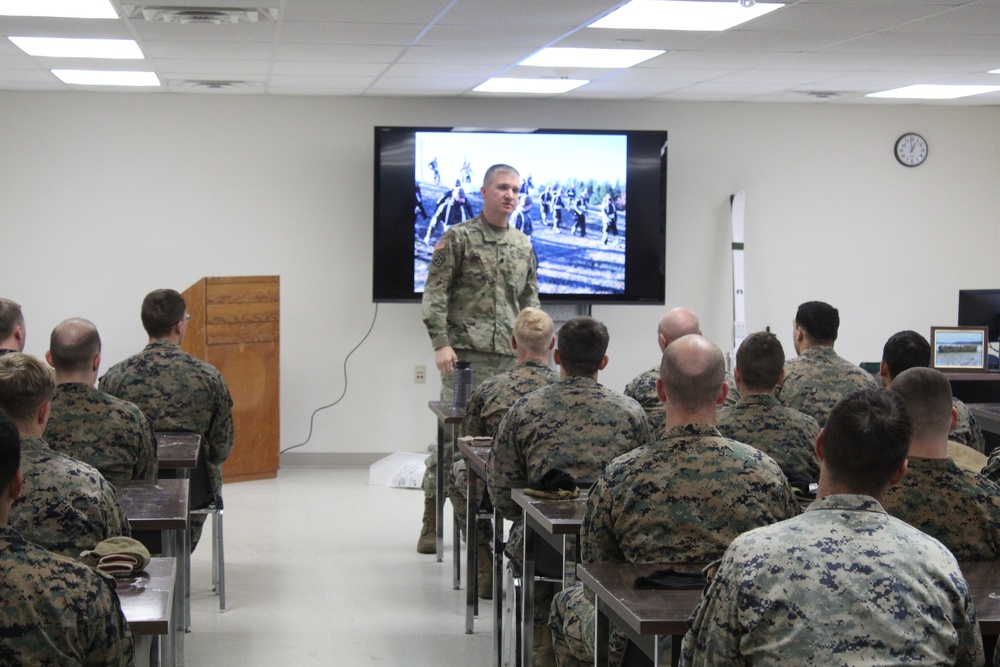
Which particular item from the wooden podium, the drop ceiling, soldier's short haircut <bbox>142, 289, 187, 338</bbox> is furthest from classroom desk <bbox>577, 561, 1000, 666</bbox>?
the wooden podium

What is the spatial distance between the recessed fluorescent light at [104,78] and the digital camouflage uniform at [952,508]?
6.09 metres

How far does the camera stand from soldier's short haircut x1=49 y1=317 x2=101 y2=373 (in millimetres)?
3906

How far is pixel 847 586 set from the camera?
193cm

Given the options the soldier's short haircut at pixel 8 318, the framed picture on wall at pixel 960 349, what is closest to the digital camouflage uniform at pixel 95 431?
the soldier's short haircut at pixel 8 318

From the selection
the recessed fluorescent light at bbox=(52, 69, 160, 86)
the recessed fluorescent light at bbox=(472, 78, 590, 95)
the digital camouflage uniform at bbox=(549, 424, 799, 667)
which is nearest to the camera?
the digital camouflage uniform at bbox=(549, 424, 799, 667)

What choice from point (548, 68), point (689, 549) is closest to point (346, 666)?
point (689, 549)

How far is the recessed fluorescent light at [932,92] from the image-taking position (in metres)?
8.24

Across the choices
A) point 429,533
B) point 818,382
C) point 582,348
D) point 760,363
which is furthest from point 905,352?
point 429,533

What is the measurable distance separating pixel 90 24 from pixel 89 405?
2.64m

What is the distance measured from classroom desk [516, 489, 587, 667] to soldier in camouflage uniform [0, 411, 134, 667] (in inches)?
53.9

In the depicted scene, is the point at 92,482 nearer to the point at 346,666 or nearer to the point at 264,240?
the point at 346,666

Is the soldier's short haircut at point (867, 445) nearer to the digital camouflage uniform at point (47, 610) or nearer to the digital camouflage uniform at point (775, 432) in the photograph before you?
the digital camouflage uniform at point (47, 610)

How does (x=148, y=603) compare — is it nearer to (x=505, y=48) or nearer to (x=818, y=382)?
(x=818, y=382)

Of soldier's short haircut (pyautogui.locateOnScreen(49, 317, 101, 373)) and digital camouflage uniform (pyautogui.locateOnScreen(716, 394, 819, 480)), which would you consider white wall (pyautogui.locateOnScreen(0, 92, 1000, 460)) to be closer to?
soldier's short haircut (pyautogui.locateOnScreen(49, 317, 101, 373))
